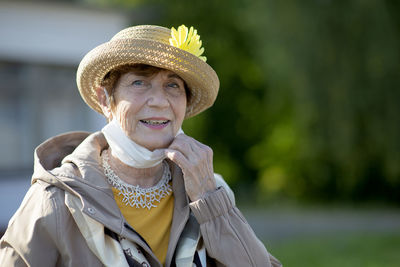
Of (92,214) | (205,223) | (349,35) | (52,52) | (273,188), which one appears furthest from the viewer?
(273,188)

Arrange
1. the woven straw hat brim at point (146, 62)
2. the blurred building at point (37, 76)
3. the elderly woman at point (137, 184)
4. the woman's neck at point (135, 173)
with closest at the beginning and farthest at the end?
1. the elderly woman at point (137, 184)
2. the woven straw hat brim at point (146, 62)
3. the woman's neck at point (135, 173)
4. the blurred building at point (37, 76)

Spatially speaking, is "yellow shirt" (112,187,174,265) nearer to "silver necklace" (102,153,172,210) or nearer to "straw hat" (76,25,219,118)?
"silver necklace" (102,153,172,210)

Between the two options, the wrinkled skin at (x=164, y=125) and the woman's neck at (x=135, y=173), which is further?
the woman's neck at (x=135, y=173)

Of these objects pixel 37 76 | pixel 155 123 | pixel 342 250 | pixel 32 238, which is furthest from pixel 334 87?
pixel 32 238

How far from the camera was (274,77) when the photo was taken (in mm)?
14039

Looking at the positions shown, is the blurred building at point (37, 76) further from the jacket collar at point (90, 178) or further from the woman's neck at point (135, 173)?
the woman's neck at point (135, 173)

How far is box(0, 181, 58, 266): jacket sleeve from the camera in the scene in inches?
90.6

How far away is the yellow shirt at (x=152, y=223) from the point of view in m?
2.68

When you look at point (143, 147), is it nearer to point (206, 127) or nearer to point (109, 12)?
point (109, 12)

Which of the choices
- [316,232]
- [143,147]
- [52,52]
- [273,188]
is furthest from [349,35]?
[143,147]

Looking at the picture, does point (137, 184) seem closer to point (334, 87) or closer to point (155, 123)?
point (155, 123)

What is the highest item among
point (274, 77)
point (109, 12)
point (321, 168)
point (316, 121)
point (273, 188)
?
point (109, 12)

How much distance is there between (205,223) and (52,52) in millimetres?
8188

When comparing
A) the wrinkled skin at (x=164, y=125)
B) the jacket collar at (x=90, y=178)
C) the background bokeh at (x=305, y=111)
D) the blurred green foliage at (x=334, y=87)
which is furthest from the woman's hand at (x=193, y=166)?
the blurred green foliage at (x=334, y=87)
